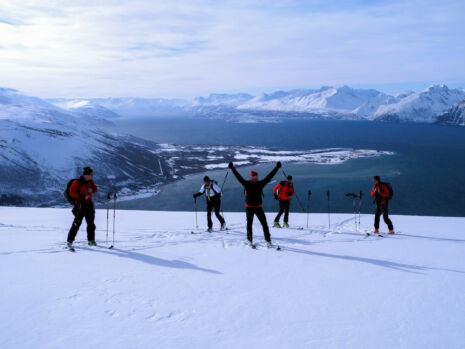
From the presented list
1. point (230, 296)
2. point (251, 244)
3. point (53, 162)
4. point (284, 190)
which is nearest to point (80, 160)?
point (53, 162)

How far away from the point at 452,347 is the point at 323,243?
19.5 ft

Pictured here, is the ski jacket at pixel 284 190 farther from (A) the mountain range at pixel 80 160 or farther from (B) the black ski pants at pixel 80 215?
(A) the mountain range at pixel 80 160

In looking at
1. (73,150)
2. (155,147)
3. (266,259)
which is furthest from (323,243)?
(155,147)

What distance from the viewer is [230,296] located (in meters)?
5.55

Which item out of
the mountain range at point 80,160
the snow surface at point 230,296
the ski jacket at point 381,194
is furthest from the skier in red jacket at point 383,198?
the mountain range at point 80,160

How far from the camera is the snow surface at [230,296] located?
4.31 metres

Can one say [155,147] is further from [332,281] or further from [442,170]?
[332,281]

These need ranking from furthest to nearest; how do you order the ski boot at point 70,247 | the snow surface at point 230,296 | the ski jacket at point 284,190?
the ski jacket at point 284,190 → the ski boot at point 70,247 → the snow surface at point 230,296

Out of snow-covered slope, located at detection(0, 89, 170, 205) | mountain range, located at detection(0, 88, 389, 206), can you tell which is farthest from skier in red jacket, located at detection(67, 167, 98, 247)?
snow-covered slope, located at detection(0, 89, 170, 205)

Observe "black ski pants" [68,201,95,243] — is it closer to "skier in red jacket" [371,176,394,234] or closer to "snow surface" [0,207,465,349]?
"snow surface" [0,207,465,349]

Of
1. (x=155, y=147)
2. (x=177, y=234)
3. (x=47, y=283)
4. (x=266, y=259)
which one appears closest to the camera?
(x=47, y=283)

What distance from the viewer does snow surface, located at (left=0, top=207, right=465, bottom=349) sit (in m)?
4.31

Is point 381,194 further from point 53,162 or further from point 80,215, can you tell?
point 53,162

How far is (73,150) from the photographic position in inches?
3194
